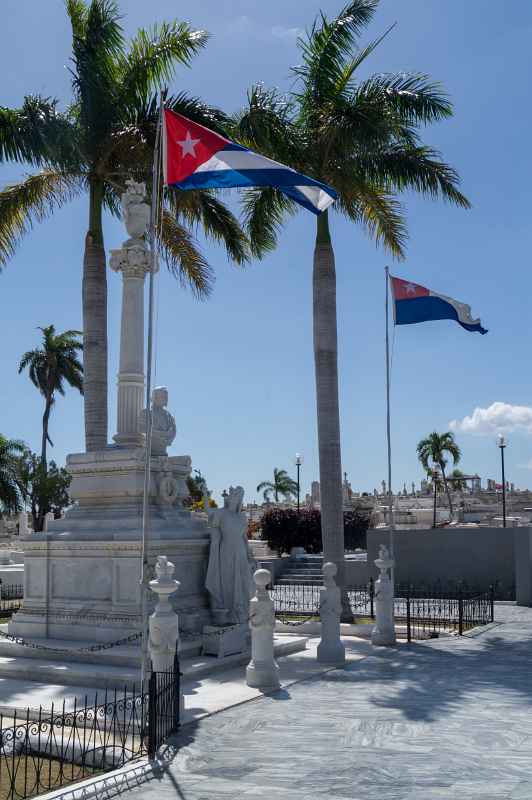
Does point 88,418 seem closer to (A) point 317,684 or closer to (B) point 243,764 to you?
(A) point 317,684

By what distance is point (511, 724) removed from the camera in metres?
9.09

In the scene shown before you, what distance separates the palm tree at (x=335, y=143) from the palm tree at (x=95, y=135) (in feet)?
5.42

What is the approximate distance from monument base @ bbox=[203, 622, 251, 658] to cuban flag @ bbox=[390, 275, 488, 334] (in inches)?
312

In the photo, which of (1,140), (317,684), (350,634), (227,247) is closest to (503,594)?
(350,634)

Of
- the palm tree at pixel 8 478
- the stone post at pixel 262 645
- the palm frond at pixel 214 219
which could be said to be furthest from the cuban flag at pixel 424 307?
the palm tree at pixel 8 478

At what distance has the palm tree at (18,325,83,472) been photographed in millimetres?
49188

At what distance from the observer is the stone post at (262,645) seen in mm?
10961

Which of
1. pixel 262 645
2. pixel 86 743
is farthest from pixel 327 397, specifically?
pixel 86 743

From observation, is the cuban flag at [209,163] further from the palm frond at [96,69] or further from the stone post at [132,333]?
the palm frond at [96,69]

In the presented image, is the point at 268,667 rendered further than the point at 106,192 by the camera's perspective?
No

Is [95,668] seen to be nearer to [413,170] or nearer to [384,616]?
[384,616]

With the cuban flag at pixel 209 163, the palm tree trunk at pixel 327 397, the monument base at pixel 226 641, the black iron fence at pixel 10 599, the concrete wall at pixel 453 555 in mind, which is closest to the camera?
the cuban flag at pixel 209 163

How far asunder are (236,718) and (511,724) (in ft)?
9.68

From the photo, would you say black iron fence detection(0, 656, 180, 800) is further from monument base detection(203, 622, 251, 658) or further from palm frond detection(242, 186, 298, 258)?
palm frond detection(242, 186, 298, 258)
